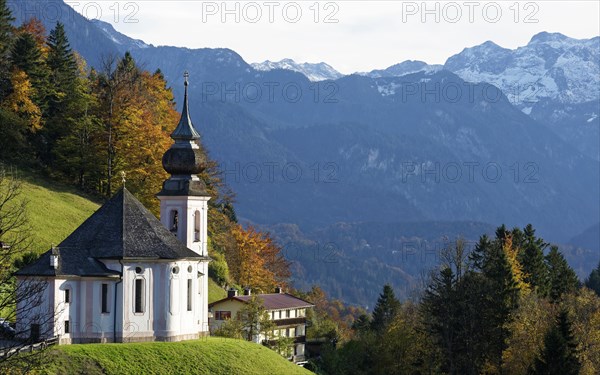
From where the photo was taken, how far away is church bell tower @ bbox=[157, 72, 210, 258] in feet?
239

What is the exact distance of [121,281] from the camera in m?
62.4

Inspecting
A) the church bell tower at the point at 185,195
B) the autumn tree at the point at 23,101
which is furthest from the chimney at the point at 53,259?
the autumn tree at the point at 23,101

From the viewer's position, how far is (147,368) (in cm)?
5741

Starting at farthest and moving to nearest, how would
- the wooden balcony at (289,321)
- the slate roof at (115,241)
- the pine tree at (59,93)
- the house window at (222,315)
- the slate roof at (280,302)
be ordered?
the wooden balcony at (289,321) → the slate roof at (280,302) → the pine tree at (59,93) → the house window at (222,315) → the slate roof at (115,241)

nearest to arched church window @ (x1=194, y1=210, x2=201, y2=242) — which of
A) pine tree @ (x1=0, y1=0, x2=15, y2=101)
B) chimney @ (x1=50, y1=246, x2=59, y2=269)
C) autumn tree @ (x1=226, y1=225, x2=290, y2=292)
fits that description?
chimney @ (x1=50, y1=246, x2=59, y2=269)

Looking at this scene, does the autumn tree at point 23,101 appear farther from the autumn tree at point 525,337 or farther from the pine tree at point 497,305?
the autumn tree at point 525,337

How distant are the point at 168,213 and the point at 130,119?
79.3 ft

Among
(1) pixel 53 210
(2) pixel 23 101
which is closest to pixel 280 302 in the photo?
(1) pixel 53 210

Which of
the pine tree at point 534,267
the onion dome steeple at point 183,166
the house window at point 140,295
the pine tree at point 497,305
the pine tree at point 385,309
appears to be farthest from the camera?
the pine tree at point 385,309

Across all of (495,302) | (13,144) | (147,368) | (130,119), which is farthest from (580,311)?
(13,144)

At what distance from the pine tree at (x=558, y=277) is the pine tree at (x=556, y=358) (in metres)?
20.6

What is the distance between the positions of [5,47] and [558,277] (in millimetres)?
48110

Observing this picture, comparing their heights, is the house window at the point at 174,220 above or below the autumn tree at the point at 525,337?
above

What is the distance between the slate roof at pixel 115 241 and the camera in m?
61.2
